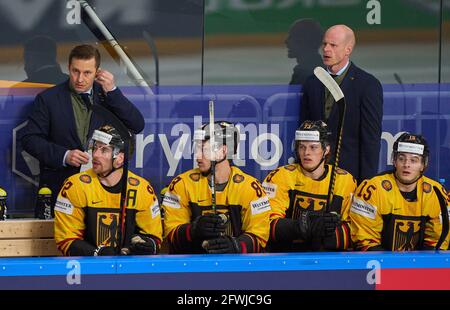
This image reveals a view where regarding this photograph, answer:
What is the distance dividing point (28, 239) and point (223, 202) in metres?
1.15

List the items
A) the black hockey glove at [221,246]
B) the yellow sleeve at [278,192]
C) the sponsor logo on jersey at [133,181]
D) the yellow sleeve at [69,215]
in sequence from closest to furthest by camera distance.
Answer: the black hockey glove at [221,246], the yellow sleeve at [69,215], the sponsor logo on jersey at [133,181], the yellow sleeve at [278,192]

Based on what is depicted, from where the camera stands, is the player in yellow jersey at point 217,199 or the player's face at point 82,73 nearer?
the player in yellow jersey at point 217,199

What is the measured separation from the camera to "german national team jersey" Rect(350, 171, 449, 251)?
6.85m

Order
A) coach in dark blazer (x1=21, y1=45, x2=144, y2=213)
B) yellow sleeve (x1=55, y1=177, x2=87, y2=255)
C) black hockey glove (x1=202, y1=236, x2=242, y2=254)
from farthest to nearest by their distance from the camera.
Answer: coach in dark blazer (x1=21, y1=45, x2=144, y2=213), yellow sleeve (x1=55, y1=177, x2=87, y2=255), black hockey glove (x1=202, y1=236, x2=242, y2=254)

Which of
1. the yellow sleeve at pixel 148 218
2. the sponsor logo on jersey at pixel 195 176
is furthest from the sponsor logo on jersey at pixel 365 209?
the yellow sleeve at pixel 148 218

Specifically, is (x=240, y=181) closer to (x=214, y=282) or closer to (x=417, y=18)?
(x=214, y=282)

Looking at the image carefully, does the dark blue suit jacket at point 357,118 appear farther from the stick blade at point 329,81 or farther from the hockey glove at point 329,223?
the hockey glove at point 329,223

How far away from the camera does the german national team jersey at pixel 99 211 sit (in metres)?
6.78

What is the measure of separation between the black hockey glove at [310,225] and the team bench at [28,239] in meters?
1.40

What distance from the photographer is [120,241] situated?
21.4 ft

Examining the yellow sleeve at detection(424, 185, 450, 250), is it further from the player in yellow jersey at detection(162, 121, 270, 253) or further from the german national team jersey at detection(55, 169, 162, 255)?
the german national team jersey at detection(55, 169, 162, 255)

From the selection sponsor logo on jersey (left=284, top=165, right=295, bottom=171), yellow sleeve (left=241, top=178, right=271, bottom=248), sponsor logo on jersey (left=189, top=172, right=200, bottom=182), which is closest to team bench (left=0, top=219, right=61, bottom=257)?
sponsor logo on jersey (left=189, top=172, right=200, bottom=182)

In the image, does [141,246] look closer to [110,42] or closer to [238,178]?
[238,178]

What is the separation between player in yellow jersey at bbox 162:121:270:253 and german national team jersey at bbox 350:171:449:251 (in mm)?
515
